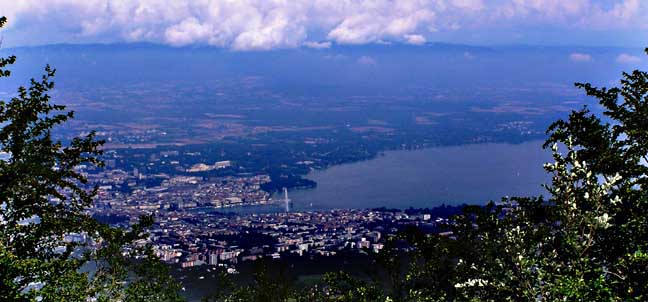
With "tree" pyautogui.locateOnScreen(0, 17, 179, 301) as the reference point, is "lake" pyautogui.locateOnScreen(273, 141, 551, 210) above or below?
below

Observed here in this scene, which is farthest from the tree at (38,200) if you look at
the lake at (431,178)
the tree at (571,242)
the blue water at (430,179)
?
the lake at (431,178)

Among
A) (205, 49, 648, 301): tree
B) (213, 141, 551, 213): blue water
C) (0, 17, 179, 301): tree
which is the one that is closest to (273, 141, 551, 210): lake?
(213, 141, 551, 213): blue water

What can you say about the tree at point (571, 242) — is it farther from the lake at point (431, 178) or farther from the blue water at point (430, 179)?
the lake at point (431, 178)

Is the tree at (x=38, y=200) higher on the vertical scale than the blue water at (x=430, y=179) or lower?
higher

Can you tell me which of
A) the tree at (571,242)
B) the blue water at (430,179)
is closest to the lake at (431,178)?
the blue water at (430,179)

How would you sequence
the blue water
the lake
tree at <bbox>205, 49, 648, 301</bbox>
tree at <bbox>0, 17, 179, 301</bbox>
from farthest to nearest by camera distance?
the lake → the blue water → tree at <bbox>0, 17, 179, 301</bbox> → tree at <bbox>205, 49, 648, 301</bbox>

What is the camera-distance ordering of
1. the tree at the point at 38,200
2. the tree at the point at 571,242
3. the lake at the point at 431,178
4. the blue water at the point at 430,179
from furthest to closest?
the lake at the point at 431,178 → the blue water at the point at 430,179 → the tree at the point at 38,200 → the tree at the point at 571,242

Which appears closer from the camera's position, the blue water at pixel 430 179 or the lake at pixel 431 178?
the blue water at pixel 430 179

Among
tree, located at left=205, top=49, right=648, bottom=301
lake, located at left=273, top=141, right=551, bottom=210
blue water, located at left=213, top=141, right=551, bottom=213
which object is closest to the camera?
tree, located at left=205, top=49, right=648, bottom=301

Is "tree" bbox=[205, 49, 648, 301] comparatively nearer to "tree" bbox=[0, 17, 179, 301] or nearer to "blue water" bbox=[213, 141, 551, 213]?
"tree" bbox=[0, 17, 179, 301]

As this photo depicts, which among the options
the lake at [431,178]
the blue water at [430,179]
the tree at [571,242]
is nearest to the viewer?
the tree at [571,242]

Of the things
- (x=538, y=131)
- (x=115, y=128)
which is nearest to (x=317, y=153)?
(x=115, y=128)

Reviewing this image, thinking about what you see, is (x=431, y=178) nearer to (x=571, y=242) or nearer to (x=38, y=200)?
(x=38, y=200)

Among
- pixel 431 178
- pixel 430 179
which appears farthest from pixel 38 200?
pixel 431 178
